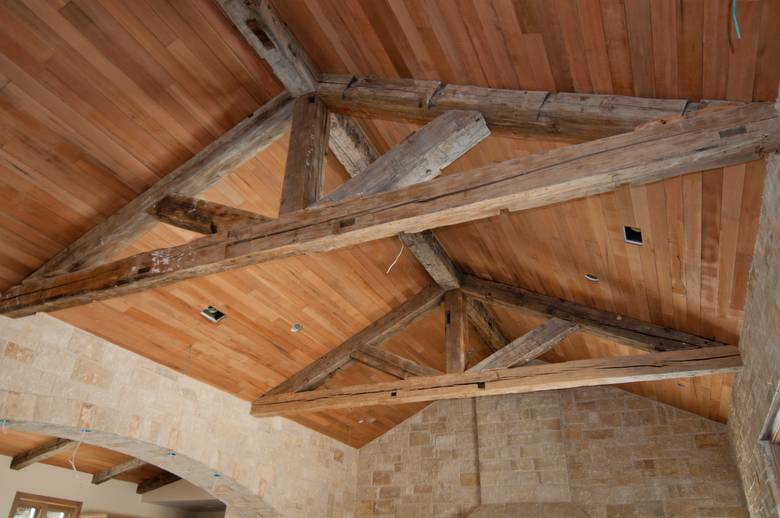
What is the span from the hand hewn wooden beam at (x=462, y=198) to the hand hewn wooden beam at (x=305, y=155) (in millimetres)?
221

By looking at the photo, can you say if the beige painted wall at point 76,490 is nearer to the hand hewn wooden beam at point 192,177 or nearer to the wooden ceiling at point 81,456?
the wooden ceiling at point 81,456

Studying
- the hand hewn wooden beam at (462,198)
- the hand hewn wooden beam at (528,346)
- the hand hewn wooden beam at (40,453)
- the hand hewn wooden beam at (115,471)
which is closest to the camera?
the hand hewn wooden beam at (462,198)

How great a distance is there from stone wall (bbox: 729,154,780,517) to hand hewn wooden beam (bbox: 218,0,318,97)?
8.47 feet

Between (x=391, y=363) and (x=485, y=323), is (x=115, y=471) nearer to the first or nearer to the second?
(x=391, y=363)

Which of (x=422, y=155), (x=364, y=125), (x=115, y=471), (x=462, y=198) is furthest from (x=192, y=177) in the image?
(x=115, y=471)

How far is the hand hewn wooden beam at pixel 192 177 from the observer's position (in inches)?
147

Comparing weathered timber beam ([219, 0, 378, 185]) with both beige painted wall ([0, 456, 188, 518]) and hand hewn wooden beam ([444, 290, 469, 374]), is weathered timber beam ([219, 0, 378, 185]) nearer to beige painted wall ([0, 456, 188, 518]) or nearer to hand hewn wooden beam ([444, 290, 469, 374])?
hand hewn wooden beam ([444, 290, 469, 374])

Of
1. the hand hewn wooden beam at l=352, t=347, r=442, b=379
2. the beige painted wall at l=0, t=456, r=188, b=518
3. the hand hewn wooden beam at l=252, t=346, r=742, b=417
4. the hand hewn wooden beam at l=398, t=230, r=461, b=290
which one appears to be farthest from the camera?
the beige painted wall at l=0, t=456, r=188, b=518

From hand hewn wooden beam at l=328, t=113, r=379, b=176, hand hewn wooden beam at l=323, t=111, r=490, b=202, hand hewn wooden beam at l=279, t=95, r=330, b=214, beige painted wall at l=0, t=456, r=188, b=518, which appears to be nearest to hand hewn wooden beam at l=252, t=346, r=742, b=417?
hand hewn wooden beam at l=328, t=113, r=379, b=176

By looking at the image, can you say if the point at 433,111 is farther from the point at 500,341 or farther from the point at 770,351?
→ the point at 500,341

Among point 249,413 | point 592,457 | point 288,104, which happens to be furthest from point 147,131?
point 592,457

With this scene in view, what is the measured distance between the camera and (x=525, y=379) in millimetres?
4820

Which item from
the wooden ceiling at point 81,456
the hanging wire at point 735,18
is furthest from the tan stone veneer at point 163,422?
the hanging wire at point 735,18

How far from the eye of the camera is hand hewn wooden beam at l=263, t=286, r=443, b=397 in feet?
19.7
